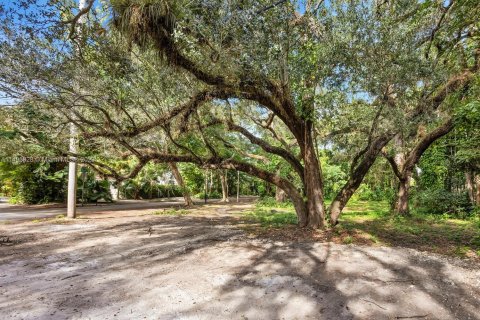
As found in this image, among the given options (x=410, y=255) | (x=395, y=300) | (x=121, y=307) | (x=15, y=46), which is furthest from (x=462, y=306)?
(x=15, y=46)

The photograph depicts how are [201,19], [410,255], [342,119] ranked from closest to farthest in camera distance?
[201,19] → [410,255] → [342,119]

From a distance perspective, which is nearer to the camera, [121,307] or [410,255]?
[121,307]

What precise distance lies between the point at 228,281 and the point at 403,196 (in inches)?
412

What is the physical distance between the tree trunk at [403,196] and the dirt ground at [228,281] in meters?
6.58

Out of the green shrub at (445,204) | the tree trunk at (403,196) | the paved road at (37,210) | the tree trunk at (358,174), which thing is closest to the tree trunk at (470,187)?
the green shrub at (445,204)

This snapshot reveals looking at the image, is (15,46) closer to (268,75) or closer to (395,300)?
(268,75)

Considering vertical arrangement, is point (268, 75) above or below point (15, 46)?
Result: below

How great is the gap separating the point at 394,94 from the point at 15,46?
7632 millimetres

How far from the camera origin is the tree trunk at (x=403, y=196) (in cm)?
1157

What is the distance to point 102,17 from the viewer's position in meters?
5.50

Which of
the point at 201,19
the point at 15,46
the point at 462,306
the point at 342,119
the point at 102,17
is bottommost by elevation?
the point at 462,306

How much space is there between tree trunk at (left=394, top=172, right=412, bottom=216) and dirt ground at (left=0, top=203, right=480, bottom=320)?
21.6 feet

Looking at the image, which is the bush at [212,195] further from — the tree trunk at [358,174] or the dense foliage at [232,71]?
the tree trunk at [358,174]

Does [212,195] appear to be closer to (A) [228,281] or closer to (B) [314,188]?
(B) [314,188]
